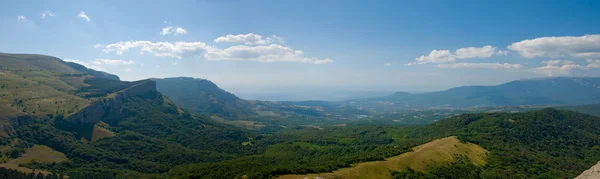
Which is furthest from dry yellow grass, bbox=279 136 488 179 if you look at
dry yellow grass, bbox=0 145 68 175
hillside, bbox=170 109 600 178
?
dry yellow grass, bbox=0 145 68 175

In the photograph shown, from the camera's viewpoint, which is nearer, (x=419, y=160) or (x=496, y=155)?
(x=419, y=160)

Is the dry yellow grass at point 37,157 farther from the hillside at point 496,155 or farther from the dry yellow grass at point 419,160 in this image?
the dry yellow grass at point 419,160

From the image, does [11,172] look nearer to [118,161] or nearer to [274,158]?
[118,161]

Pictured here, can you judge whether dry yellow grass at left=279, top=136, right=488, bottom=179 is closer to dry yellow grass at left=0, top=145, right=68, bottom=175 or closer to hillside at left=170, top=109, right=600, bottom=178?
hillside at left=170, top=109, right=600, bottom=178

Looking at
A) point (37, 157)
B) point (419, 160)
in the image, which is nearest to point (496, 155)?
point (419, 160)

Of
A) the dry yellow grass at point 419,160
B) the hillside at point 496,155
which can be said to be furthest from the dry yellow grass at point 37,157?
the dry yellow grass at point 419,160

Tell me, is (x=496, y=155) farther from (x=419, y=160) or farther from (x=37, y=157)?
(x=37, y=157)

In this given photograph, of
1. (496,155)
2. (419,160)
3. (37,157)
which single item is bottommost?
(37,157)

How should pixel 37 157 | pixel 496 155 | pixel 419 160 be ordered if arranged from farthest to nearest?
1. pixel 37 157
2. pixel 496 155
3. pixel 419 160
